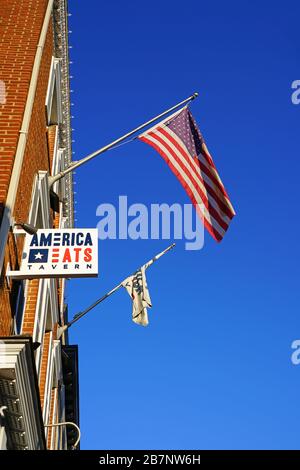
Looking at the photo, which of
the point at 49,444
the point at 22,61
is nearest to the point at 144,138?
the point at 22,61

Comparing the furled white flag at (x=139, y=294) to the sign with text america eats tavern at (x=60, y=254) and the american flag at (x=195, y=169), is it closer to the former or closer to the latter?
the american flag at (x=195, y=169)

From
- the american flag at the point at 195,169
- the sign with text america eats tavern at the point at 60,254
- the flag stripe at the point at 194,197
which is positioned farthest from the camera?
the american flag at the point at 195,169

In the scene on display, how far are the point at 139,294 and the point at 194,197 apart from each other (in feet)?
18.4

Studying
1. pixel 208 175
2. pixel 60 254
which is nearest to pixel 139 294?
pixel 208 175

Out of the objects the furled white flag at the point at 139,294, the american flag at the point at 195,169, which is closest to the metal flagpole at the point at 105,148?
the american flag at the point at 195,169

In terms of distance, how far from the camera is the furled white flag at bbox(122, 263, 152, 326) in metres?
16.0

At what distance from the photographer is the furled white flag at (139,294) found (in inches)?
632

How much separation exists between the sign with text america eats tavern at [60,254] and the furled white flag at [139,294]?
650 centimetres

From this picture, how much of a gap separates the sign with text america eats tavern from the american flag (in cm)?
256

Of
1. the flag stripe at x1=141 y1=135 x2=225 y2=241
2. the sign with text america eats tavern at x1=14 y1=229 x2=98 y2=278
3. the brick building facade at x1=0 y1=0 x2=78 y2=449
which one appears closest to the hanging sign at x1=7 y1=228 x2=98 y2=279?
the sign with text america eats tavern at x1=14 y1=229 x2=98 y2=278

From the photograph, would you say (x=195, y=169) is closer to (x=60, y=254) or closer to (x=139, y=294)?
(x=60, y=254)

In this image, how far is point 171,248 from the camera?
727 inches
